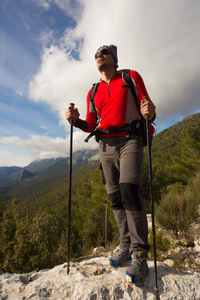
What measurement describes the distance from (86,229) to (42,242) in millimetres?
12481

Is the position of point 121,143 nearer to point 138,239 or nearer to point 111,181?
point 111,181

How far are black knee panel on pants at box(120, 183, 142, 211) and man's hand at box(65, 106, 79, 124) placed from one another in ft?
4.20

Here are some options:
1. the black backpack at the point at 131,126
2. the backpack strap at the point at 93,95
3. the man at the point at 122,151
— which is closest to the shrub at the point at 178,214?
the man at the point at 122,151

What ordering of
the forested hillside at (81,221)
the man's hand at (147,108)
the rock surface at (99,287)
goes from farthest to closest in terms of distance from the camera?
1. the forested hillside at (81,221)
2. the man's hand at (147,108)
3. the rock surface at (99,287)

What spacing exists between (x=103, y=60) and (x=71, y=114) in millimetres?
1057

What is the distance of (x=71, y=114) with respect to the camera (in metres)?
2.42

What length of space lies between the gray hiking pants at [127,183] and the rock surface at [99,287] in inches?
13.6

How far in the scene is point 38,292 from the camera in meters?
1.57

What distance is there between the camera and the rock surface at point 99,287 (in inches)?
59.9

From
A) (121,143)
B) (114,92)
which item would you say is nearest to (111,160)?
(121,143)

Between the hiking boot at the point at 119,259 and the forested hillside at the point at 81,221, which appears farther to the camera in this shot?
the forested hillside at the point at 81,221

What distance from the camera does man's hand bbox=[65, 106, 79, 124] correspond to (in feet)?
7.94

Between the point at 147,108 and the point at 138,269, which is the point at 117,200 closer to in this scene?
the point at 138,269

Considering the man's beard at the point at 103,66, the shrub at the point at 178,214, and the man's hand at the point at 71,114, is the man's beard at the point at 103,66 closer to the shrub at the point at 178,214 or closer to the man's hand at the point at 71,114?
the man's hand at the point at 71,114
